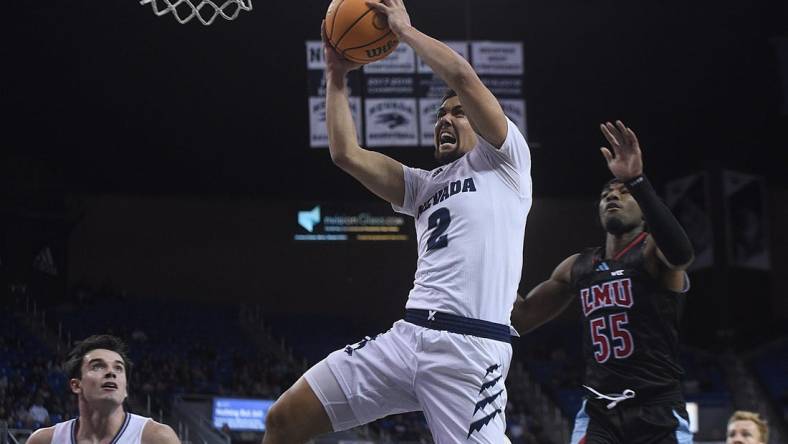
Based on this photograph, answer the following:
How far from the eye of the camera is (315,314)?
2639 centimetres

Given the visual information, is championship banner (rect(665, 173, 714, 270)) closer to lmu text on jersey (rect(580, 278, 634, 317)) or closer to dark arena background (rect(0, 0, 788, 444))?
dark arena background (rect(0, 0, 788, 444))

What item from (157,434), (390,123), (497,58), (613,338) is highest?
(497,58)

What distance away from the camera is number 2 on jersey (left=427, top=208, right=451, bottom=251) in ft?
13.4

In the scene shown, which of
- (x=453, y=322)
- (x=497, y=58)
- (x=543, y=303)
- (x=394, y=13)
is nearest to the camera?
(x=453, y=322)

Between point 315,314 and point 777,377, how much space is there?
1148 centimetres

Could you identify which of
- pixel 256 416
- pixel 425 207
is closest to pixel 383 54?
pixel 425 207

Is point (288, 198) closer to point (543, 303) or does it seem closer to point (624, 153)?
point (543, 303)

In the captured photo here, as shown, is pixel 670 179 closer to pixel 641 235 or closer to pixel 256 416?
pixel 256 416

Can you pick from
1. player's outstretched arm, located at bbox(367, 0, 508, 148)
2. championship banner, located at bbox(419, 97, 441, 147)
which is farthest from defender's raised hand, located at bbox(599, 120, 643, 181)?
championship banner, located at bbox(419, 97, 441, 147)

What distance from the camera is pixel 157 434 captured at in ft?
16.6

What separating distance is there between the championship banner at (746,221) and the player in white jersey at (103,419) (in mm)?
20881

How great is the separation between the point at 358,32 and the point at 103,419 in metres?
2.35

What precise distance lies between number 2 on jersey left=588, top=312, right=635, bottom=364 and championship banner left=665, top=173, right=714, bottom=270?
19539 mm

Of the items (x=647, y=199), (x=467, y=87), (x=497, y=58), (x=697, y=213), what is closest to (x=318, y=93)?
(x=497, y=58)
